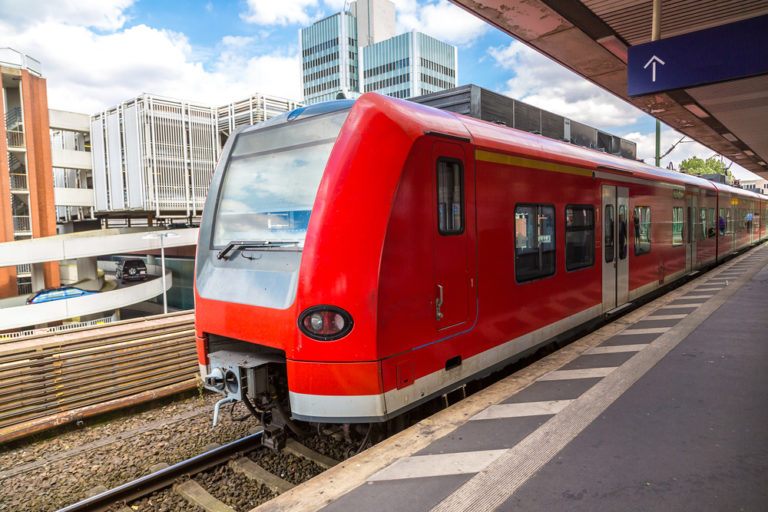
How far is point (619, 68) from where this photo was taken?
10711mm

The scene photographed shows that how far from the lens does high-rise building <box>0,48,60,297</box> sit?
2817cm

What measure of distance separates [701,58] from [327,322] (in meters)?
5.61

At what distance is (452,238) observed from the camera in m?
4.39

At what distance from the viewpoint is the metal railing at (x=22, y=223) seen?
30.0 m

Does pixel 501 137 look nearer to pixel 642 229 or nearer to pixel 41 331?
pixel 642 229

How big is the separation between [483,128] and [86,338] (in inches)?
202

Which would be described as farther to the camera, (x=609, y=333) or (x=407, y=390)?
(x=609, y=333)

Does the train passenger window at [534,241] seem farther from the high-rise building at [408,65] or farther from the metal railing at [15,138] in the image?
the high-rise building at [408,65]

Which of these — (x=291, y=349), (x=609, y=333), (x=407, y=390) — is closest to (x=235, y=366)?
(x=291, y=349)

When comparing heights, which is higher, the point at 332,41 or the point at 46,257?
the point at 332,41

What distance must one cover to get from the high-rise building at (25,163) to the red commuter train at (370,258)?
99.2ft

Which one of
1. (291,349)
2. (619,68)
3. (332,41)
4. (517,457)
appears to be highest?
(332,41)

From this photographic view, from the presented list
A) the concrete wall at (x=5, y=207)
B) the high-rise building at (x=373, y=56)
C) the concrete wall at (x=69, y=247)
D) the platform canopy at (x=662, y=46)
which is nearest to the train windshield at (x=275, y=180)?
the platform canopy at (x=662, y=46)

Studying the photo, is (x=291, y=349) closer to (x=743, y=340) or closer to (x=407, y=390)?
(x=407, y=390)
